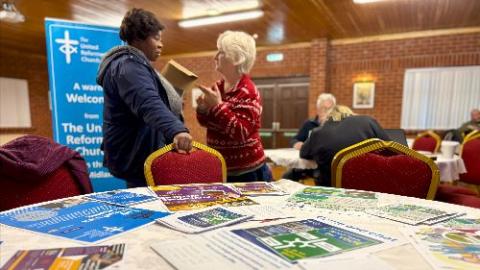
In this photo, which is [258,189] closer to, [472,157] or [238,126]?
[238,126]

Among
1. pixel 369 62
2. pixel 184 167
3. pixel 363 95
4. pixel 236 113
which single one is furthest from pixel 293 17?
pixel 184 167

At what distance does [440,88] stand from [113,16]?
585cm

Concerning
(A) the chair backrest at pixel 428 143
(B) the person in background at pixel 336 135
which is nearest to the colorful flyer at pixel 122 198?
(B) the person in background at pixel 336 135

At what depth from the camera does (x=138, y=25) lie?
147cm

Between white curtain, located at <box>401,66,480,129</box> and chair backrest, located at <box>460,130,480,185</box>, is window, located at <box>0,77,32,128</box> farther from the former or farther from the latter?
chair backrest, located at <box>460,130,480,185</box>

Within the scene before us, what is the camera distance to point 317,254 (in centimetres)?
65

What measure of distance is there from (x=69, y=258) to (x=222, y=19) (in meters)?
4.85

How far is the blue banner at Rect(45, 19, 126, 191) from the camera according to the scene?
2.88m

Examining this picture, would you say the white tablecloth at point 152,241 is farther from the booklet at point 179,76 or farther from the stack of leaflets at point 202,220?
the booklet at point 179,76

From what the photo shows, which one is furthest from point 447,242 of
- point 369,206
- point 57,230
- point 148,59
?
point 148,59

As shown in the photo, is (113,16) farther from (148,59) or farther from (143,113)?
(143,113)

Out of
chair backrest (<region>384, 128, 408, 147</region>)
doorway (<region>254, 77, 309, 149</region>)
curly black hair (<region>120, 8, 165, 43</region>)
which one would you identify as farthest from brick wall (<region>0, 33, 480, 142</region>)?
curly black hair (<region>120, 8, 165, 43</region>)

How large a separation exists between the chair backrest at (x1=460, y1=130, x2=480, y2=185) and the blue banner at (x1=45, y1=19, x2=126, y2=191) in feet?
12.5

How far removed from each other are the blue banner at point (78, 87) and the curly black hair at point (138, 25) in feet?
5.79
